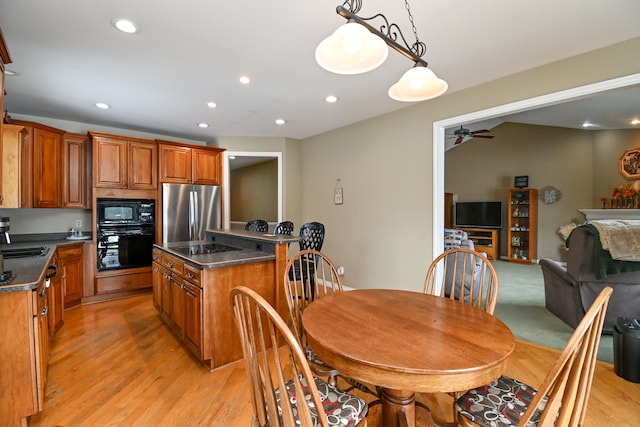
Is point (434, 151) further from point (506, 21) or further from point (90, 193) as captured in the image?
point (90, 193)

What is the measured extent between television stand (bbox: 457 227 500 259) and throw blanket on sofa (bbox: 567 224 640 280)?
4.82 meters

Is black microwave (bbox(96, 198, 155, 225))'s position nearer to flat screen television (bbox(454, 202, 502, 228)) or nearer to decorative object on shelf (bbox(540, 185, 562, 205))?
flat screen television (bbox(454, 202, 502, 228))

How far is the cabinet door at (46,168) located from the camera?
3.45 m

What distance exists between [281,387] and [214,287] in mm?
1499

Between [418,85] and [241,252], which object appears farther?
[241,252]

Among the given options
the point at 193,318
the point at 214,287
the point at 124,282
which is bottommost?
the point at 124,282

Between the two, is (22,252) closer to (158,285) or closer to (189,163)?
(158,285)

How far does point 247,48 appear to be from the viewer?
2.33 m

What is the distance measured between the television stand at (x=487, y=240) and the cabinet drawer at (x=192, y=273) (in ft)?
23.4

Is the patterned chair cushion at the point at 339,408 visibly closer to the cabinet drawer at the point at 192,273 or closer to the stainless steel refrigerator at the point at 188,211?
the cabinet drawer at the point at 192,273

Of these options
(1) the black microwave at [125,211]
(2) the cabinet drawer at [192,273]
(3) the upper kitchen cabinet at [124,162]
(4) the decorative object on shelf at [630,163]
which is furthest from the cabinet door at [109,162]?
(4) the decorative object on shelf at [630,163]

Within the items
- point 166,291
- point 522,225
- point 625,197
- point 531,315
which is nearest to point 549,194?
point 522,225

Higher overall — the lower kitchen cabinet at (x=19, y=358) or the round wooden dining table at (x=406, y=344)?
the round wooden dining table at (x=406, y=344)

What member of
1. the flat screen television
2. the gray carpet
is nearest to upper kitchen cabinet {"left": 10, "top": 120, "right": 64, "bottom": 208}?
the gray carpet
